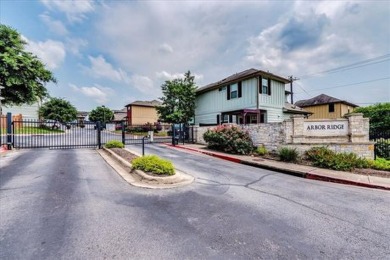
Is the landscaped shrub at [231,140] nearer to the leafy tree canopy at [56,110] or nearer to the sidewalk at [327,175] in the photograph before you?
the sidewalk at [327,175]

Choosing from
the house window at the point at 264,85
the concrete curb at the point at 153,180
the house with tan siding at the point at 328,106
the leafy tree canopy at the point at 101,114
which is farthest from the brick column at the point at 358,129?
the leafy tree canopy at the point at 101,114

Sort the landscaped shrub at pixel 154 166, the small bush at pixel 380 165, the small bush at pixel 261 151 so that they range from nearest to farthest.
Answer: the landscaped shrub at pixel 154 166, the small bush at pixel 380 165, the small bush at pixel 261 151

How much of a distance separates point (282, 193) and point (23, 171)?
8.66 metres

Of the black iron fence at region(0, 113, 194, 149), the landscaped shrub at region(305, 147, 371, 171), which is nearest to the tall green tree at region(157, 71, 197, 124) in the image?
the black iron fence at region(0, 113, 194, 149)

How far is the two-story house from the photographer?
19031 mm

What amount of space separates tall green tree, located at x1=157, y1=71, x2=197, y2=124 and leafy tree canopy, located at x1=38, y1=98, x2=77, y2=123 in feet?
76.6

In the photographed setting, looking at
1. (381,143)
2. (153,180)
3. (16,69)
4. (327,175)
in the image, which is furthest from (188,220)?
(16,69)

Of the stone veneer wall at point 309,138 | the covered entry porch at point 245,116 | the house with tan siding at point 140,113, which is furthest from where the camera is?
the house with tan siding at point 140,113

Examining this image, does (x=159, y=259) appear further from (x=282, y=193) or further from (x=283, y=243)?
(x=282, y=193)

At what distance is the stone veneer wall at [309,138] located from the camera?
1042 cm

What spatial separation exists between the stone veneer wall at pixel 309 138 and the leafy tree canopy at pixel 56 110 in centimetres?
3711

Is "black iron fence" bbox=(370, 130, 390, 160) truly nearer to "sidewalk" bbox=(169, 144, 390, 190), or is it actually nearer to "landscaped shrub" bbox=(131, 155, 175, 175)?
"sidewalk" bbox=(169, 144, 390, 190)

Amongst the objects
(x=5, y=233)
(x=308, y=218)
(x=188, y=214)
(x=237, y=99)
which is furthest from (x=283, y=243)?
(x=237, y=99)

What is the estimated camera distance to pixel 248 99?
768 inches
